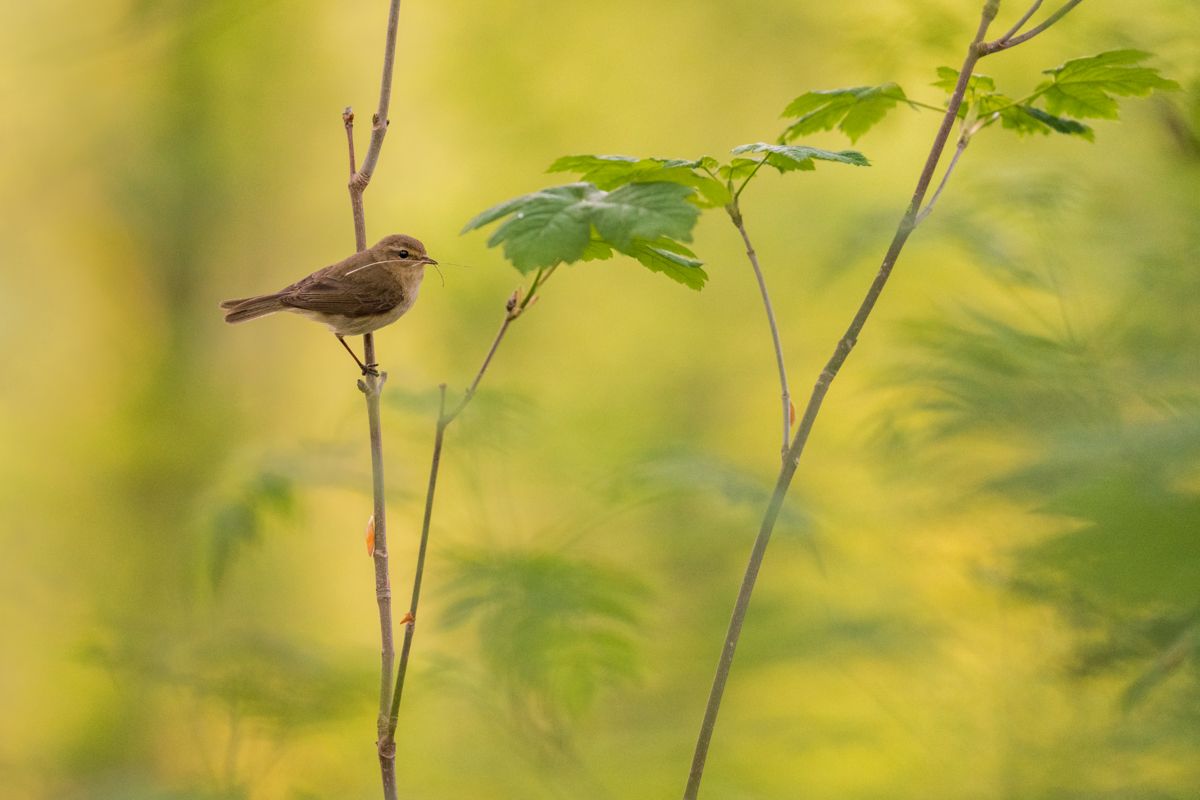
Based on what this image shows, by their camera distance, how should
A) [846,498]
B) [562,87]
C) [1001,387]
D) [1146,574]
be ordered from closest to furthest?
1. [1146,574]
2. [1001,387]
3. [846,498]
4. [562,87]

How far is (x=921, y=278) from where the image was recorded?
4637 mm

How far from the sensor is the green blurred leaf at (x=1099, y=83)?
1108mm

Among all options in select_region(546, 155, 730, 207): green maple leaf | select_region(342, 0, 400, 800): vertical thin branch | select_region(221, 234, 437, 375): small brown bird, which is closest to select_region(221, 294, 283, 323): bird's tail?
select_region(221, 234, 437, 375): small brown bird

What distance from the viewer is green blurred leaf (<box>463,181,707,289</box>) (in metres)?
0.88

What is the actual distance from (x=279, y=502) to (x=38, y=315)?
22.6 ft

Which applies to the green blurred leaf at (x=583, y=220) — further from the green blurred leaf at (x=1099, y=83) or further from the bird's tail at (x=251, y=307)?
the bird's tail at (x=251, y=307)

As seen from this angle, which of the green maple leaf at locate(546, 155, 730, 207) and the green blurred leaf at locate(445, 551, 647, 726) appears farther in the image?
the green blurred leaf at locate(445, 551, 647, 726)

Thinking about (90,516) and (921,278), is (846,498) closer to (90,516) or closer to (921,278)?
(921,278)

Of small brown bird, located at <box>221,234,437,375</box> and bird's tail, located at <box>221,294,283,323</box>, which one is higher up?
small brown bird, located at <box>221,234,437,375</box>

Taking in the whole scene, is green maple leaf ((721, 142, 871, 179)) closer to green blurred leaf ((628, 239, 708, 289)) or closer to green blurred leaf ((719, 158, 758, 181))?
green blurred leaf ((719, 158, 758, 181))

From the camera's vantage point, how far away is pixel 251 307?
1644mm

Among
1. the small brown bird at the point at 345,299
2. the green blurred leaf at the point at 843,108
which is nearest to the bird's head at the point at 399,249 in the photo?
the small brown bird at the point at 345,299

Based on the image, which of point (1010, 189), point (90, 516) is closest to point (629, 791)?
point (1010, 189)

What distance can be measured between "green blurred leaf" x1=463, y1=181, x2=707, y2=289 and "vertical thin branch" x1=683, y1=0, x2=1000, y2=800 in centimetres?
17
